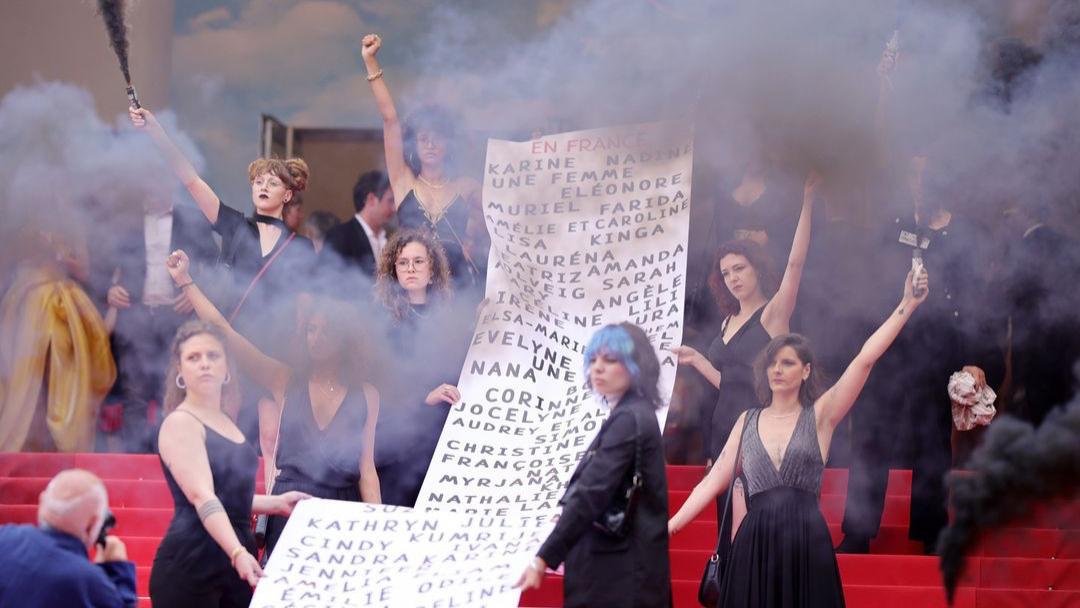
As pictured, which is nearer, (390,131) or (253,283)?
(253,283)

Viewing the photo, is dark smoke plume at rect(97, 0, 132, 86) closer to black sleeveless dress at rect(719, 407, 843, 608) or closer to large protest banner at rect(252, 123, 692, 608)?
large protest banner at rect(252, 123, 692, 608)

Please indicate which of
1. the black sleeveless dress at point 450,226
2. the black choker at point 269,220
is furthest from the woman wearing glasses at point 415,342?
the black choker at point 269,220

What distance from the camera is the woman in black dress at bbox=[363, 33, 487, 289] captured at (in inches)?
267

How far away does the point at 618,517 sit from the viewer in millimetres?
4781

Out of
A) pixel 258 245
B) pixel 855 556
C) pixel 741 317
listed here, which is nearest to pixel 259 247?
pixel 258 245

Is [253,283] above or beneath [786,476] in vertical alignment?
above

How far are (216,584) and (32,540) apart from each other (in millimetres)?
907

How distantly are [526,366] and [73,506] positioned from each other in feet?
8.32

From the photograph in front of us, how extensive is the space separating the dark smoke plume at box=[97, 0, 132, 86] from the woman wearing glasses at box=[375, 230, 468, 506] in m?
1.44

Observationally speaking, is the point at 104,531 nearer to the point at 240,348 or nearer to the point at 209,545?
the point at 209,545

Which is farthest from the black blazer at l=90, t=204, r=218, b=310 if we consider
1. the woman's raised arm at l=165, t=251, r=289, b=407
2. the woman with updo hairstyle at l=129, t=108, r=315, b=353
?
the woman's raised arm at l=165, t=251, r=289, b=407

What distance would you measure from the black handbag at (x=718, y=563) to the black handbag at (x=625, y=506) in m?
0.85

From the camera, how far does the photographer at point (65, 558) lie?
4.29m

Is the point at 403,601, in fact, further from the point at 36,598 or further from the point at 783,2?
the point at 783,2
